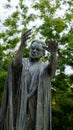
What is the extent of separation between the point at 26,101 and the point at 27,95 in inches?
4.3

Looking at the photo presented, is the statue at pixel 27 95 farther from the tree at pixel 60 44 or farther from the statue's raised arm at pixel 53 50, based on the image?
the tree at pixel 60 44

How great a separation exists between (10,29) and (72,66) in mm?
3437

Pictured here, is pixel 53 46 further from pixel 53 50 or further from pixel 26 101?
pixel 26 101

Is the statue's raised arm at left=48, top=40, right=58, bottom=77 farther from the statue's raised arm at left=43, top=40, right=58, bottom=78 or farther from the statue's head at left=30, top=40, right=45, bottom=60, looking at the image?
the statue's head at left=30, top=40, right=45, bottom=60

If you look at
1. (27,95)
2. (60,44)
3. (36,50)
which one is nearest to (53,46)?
(36,50)

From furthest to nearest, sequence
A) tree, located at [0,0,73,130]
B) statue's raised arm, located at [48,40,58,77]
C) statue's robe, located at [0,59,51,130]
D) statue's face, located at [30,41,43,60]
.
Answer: tree, located at [0,0,73,130] → statue's face, located at [30,41,43,60] → statue's raised arm, located at [48,40,58,77] → statue's robe, located at [0,59,51,130]

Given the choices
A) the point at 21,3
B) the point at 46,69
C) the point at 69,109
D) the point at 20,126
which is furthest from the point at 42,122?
the point at 21,3

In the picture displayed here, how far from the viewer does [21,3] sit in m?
20.6

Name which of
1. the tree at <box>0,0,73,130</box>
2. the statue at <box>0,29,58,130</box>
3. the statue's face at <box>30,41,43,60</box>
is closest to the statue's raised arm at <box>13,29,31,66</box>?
the statue at <box>0,29,58,130</box>

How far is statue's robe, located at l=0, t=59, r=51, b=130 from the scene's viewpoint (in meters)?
7.38

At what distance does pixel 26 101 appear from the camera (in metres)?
7.42

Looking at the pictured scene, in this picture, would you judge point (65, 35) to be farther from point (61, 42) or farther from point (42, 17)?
point (42, 17)

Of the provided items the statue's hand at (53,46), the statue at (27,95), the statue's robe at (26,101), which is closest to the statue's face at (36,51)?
the statue at (27,95)

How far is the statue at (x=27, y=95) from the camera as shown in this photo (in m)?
7.38
